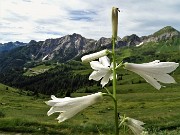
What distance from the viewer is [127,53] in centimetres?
253

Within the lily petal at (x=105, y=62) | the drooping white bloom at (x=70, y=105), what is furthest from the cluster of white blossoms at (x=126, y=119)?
the lily petal at (x=105, y=62)

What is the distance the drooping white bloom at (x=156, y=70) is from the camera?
263 cm

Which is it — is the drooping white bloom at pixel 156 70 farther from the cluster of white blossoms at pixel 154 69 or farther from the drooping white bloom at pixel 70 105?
the drooping white bloom at pixel 70 105

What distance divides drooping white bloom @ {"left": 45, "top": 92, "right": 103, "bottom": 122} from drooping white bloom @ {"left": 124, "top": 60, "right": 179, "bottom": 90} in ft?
1.12

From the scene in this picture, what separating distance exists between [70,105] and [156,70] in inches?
27.1

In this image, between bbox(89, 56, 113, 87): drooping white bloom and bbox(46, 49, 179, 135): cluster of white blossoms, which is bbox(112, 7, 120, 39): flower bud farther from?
bbox(89, 56, 113, 87): drooping white bloom

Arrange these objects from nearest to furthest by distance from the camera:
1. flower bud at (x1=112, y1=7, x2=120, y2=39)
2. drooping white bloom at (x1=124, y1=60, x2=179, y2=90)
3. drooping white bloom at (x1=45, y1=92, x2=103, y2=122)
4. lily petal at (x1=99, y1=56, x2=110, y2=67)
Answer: flower bud at (x1=112, y1=7, x2=120, y2=39) → drooping white bloom at (x1=45, y1=92, x2=103, y2=122) → drooping white bloom at (x1=124, y1=60, x2=179, y2=90) → lily petal at (x1=99, y1=56, x2=110, y2=67)

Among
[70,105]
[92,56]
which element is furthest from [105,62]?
[70,105]

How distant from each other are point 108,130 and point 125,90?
135 meters

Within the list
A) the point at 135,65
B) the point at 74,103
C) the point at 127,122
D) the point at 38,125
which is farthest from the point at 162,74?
the point at 38,125

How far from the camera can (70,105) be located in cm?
256

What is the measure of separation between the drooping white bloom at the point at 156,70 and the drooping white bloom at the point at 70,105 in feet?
1.12

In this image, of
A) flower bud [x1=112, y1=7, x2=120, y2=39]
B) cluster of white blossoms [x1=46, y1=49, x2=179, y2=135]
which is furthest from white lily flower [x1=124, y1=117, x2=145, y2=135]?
flower bud [x1=112, y1=7, x2=120, y2=39]

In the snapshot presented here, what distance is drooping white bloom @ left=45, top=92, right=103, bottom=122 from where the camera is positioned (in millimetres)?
2531
